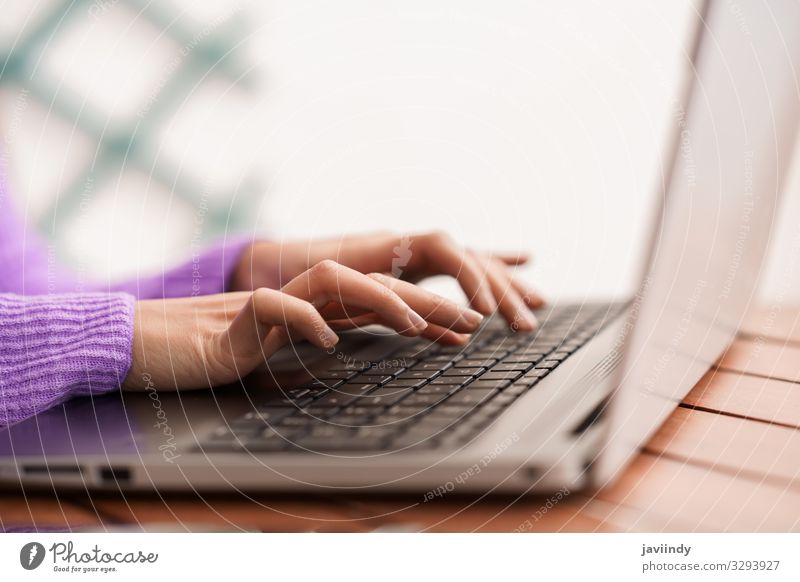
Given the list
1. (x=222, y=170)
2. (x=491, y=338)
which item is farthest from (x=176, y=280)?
(x=491, y=338)

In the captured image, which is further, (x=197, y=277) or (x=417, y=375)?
(x=197, y=277)

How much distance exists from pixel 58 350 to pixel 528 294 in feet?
0.73

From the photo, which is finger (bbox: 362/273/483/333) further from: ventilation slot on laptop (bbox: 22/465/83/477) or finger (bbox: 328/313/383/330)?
ventilation slot on laptop (bbox: 22/465/83/477)

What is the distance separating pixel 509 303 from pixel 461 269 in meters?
0.03

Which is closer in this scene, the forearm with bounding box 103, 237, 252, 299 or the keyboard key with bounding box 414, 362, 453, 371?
the keyboard key with bounding box 414, 362, 453, 371

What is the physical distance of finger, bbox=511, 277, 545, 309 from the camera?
359 millimetres

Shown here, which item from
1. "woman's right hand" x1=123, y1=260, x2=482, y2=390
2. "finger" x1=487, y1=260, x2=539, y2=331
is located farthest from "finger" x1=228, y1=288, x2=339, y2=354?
"finger" x1=487, y1=260, x2=539, y2=331

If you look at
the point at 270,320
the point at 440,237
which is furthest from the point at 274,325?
the point at 440,237

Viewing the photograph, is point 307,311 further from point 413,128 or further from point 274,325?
point 413,128

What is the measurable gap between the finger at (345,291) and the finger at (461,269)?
67 mm

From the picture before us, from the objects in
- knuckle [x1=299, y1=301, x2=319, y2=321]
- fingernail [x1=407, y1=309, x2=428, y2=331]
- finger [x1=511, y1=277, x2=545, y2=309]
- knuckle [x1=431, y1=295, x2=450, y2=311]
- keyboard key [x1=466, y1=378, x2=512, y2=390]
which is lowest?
finger [x1=511, y1=277, x2=545, y2=309]

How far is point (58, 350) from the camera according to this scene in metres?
0.26

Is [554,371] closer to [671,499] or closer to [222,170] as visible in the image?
[671,499]
